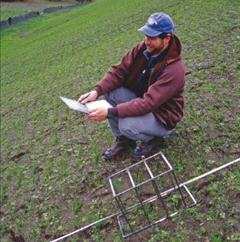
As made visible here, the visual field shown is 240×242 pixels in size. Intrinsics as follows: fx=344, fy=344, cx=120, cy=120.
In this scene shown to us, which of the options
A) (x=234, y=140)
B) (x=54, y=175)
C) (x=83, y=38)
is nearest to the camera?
(x=234, y=140)

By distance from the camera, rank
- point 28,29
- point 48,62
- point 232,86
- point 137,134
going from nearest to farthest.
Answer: point 137,134
point 232,86
point 48,62
point 28,29

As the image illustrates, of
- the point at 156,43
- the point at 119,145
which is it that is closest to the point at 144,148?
the point at 119,145

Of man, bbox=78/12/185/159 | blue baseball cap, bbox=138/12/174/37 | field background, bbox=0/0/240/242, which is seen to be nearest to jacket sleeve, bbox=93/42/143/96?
man, bbox=78/12/185/159

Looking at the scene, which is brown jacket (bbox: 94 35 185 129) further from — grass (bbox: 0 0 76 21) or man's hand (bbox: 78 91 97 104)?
grass (bbox: 0 0 76 21)

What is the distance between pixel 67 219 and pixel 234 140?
2.27m

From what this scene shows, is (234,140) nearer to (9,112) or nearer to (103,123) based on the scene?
(103,123)

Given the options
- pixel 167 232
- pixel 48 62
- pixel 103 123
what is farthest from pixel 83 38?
pixel 167 232

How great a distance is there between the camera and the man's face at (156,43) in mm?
3615

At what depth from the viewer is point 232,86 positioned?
5.56 meters

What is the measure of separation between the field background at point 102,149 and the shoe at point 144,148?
178 millimetres

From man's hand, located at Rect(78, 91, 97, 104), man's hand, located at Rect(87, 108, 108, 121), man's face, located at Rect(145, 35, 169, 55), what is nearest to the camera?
man's face, located at Rect(145, 35, 169, 55)

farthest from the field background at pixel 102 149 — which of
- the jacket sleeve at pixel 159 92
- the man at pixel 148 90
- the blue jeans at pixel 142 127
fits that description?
the jacket sleeve at pixel 159 92

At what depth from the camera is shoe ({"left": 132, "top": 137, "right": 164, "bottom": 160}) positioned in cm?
429

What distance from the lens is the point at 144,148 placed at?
169 inches
